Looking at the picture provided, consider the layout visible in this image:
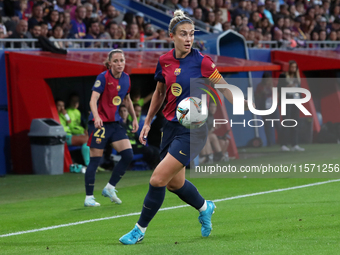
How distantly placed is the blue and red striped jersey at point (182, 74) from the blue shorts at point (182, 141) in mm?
113

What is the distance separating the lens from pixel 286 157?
1508 centimetres

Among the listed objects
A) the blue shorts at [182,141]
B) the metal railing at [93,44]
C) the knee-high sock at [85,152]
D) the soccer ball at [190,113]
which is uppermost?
the metal railing at [93,44]

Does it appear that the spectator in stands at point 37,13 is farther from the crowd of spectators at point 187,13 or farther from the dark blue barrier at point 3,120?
the dark blue barrier at point 3,120

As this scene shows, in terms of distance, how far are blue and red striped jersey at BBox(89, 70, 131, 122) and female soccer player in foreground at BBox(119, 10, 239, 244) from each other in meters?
3.20

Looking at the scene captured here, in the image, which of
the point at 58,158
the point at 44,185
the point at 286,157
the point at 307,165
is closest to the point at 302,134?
the point at 286,157

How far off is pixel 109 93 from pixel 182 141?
368 centimetres

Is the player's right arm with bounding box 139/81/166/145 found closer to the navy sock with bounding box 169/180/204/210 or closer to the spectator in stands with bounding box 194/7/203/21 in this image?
the navy sock with bounding box 169/180/204/210

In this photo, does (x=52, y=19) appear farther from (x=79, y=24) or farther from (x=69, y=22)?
(x=79, y=24)

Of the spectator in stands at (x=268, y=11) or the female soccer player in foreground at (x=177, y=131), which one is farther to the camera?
the spectator in stands at (x=268, y=11)

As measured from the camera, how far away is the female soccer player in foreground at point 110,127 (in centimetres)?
884

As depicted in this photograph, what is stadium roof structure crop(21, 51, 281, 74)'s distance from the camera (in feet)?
41.8

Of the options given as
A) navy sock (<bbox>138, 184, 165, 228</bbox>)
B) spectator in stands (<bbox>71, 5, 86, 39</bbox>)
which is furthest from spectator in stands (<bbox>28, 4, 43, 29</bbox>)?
navy sock (<bbox>138, 184, 165, 228</bbox>)

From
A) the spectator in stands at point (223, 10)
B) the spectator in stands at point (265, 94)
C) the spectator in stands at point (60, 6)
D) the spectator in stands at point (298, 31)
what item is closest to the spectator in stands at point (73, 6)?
the spectator in stands at point (60, 6)

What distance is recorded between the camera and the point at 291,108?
17.2 m
